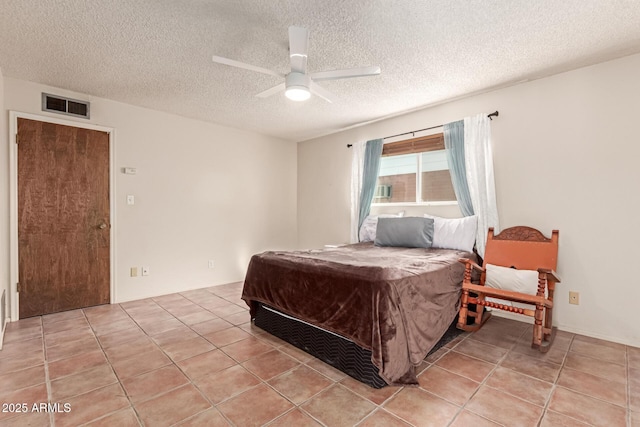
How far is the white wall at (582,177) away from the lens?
253cm

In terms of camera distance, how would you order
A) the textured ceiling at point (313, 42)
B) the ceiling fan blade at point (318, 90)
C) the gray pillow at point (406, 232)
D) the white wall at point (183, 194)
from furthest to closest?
the white wall at point (183, 194), the gray pillow at point (406, 232), the ceiling fan blade at point (318, 90), the textured ceiling at point (313, 42)

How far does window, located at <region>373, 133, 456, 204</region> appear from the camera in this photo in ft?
12.3

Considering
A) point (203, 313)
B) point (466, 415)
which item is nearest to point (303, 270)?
point (466, 415)

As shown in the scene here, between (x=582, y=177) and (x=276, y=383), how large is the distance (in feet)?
10.2

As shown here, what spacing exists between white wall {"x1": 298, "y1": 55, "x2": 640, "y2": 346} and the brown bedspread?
107cm

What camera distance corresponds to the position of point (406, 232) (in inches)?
138

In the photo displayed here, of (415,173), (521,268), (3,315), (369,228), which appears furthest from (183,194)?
(521,268)

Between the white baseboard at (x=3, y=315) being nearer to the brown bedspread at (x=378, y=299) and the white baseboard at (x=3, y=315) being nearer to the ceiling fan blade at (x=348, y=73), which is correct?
the brown bedspread at (x=378, y=299)

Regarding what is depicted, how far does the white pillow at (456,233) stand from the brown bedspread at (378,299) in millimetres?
489

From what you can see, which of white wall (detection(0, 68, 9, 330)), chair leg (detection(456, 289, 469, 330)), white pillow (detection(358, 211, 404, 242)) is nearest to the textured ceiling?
white wall (detection(0, 68, 9, 330))

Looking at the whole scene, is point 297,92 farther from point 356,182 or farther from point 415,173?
point 356,182

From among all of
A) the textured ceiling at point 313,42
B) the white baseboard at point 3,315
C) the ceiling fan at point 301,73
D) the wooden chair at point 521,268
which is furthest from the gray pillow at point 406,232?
the white baseboard at point 3,315

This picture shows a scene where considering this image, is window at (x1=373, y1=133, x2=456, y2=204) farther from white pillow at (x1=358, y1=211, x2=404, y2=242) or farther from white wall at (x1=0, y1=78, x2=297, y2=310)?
white wall at (x1=0, y1=78, x2=297, y2=310)

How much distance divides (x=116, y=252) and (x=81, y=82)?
1.93m
